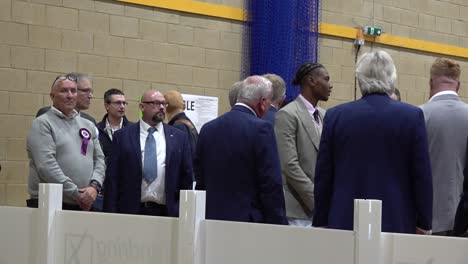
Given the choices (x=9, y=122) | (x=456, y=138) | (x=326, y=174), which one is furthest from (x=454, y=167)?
(x=9, y=122)

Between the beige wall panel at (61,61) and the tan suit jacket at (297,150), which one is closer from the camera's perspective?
the tan suit jacket at (297,150)

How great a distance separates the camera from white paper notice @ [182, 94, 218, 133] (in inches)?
324

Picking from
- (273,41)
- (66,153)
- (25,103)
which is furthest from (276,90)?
(273,41)

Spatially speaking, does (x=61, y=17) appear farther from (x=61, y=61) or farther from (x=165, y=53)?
(x=165, y=53)

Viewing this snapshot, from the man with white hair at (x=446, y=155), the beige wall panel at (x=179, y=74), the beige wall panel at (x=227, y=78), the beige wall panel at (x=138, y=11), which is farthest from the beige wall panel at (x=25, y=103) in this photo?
the man with white hair at (x=446, y=155)

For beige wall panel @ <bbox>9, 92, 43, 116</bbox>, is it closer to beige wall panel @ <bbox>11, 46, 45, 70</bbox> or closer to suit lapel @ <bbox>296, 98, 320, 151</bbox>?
beige wall panel @ <bbox>11, 46, 45, 70</bbox>

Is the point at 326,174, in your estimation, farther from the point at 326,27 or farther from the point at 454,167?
the point at 326,27

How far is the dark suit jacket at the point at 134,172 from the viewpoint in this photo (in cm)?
498

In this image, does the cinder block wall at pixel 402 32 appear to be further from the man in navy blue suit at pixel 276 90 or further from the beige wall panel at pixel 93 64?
the man in navy blue suit at pixel 276 90

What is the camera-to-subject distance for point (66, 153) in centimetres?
503

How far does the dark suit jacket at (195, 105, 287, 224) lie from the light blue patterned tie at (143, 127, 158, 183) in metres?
0.76

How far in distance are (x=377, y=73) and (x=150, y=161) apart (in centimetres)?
180

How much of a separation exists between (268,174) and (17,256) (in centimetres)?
119

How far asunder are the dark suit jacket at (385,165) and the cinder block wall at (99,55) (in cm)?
411
